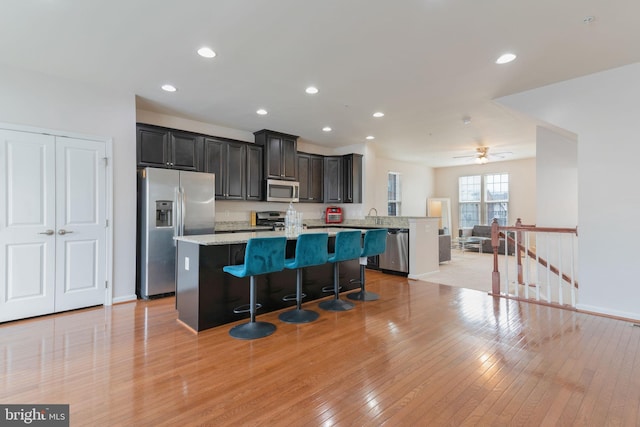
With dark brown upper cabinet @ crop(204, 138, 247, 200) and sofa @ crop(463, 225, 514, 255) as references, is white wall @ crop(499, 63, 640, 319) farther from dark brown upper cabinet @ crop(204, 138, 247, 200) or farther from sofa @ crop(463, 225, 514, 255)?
sofa @ crop(463, 225, 514, 255)

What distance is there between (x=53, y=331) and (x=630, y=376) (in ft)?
16.5

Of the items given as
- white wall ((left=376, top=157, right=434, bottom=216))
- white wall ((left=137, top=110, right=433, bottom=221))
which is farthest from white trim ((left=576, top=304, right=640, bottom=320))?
white wall ((left=376, top=157, right=434, bottom=216))

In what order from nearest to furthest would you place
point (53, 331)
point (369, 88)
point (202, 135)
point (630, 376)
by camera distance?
point (630, 376) < point (53, 331) < point (369, 88) < point (202, 135)

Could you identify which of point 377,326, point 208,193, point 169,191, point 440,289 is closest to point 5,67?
point 169,191

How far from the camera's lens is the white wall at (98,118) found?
342 centimetres

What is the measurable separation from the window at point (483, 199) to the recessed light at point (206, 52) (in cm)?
941

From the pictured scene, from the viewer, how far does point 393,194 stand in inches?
386

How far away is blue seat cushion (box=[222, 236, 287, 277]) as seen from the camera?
2828 millimetres

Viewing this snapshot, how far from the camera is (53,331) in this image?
3.08 metres

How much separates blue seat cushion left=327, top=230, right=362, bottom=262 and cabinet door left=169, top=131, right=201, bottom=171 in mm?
2841

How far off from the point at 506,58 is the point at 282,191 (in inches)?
163

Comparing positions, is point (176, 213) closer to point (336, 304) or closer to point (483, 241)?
point (336, 304)

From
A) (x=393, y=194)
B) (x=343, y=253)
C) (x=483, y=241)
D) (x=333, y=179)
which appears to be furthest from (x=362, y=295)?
(x=483, y=241)

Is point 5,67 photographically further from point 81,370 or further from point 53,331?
point 81,370
